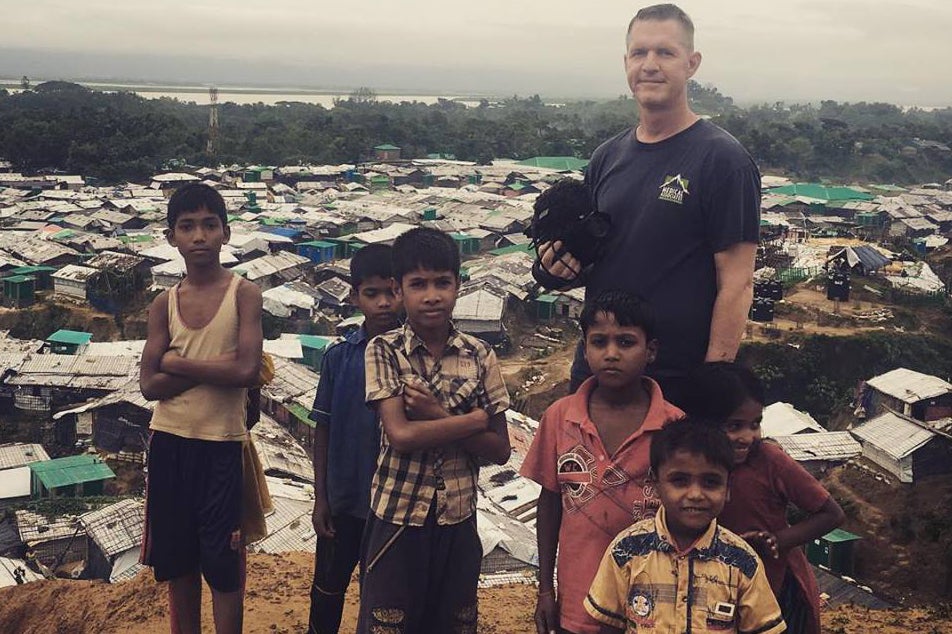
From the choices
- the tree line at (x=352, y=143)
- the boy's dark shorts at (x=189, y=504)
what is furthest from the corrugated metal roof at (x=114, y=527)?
the tree line at (x=352, y=143)

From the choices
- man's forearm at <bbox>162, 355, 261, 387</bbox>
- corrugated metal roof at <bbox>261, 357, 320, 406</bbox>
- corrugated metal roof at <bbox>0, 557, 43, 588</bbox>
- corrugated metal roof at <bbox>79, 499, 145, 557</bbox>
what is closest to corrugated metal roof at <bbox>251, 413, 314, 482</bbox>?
corrugated metal roof at <bbox>261, 357, 320, 406</bbox>

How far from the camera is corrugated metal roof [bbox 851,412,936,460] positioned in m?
14.7

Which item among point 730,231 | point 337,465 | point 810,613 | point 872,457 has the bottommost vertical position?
point 872,457

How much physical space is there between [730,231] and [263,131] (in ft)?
182

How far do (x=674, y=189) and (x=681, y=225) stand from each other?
0.12 m

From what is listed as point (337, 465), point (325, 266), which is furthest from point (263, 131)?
point (337, 465)

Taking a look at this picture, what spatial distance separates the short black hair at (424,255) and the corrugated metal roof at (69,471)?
41.6 ft

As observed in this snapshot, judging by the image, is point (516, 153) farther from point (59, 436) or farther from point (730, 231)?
point (730, 231)

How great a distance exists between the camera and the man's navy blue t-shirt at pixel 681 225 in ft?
8.56

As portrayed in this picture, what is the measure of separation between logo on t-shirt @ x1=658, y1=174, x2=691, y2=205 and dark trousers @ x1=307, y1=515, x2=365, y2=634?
5.44 feet

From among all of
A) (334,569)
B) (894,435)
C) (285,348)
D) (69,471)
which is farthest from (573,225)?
(285,348)

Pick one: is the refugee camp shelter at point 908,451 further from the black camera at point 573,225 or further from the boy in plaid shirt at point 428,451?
the boy in plaid shirt at point 428,451

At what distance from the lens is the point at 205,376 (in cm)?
287

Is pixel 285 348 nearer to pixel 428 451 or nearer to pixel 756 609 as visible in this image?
pixel 428 451
